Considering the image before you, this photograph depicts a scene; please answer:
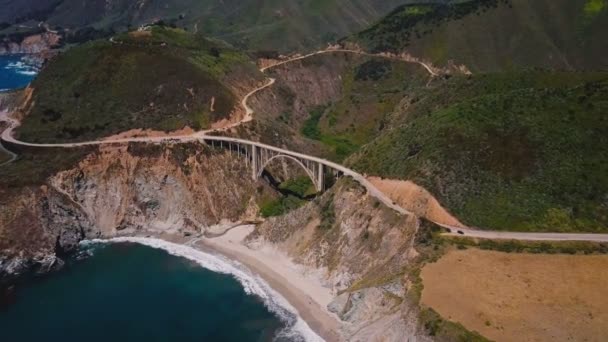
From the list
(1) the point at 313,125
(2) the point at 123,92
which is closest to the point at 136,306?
(2) the point at 123,92

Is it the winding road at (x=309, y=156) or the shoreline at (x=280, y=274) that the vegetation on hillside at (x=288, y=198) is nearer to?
the shoreline at (x=280, y=274)

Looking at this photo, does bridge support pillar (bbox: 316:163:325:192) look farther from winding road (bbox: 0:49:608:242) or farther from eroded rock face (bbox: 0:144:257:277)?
eroded rock face (bbox: 0:144:257:277)

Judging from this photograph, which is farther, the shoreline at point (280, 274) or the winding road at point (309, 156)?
the shoreline at point (280, 274)

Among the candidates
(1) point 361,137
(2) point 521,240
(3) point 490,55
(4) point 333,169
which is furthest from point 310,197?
(3) point 490,55

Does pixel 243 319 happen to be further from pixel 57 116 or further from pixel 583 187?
pixel 57 116

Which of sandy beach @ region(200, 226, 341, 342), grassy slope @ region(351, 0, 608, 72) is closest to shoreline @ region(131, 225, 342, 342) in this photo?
sandy beach @ region(200, 226, 341, 342)

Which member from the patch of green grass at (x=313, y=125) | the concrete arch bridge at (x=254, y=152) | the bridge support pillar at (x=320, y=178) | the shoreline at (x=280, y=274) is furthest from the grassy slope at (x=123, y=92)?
the bridge support pillar at (x=320, y=178)
